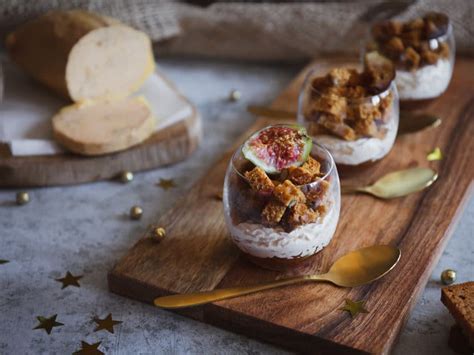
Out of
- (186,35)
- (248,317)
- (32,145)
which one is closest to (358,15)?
(186,35)

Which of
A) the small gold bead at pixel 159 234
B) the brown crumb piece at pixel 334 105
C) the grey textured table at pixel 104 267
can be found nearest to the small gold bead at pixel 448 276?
the grey textured table at pixel 104 267

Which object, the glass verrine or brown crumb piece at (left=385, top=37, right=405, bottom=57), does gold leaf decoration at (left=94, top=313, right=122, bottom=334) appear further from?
brown crumb piece at (left=385, top=37, right=405, bottom=57)

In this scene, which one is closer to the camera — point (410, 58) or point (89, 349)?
point (89, 349)

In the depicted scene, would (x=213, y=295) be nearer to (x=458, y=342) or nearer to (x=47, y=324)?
(x=47, y=324)

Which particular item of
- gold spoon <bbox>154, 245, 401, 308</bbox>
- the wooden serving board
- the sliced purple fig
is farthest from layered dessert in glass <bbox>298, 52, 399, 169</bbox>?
gold spoon <bbox>154, 245, 401, 308</bbox>

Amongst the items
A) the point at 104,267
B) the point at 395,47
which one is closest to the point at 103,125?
the point at 104,267

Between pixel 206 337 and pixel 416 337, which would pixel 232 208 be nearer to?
pixel 206 337
